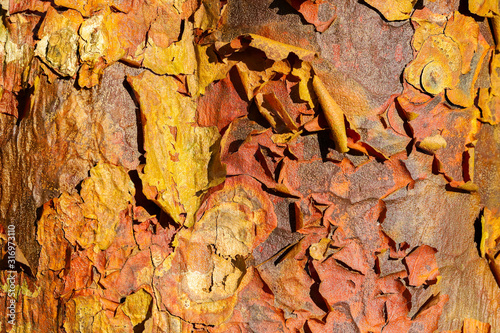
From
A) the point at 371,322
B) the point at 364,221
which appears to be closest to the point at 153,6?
the point at 364,221

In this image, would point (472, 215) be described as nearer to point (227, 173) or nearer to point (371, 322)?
point (371, 322)

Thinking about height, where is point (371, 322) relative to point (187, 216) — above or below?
below

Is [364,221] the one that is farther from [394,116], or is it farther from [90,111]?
[90,111]

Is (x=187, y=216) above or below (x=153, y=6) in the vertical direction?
below

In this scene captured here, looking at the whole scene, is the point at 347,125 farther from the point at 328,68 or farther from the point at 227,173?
the point at 227,173

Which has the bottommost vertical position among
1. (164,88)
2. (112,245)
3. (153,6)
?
(112,245)

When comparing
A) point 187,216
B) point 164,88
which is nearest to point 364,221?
point 187,216

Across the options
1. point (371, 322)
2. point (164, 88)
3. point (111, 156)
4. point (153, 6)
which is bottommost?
point (371, 322)
